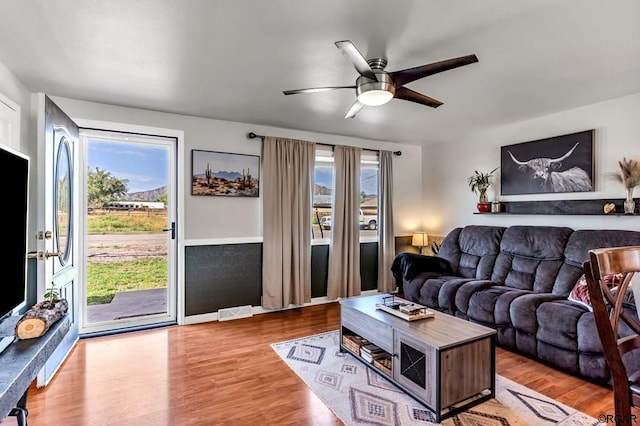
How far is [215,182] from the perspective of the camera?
3.93 m

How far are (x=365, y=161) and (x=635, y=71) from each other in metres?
2.97

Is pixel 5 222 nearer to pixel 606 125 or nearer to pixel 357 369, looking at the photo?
pixel 357 369

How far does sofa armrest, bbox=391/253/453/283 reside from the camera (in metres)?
4.02

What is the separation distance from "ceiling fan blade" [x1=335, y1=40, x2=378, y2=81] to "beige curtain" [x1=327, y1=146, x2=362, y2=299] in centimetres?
242

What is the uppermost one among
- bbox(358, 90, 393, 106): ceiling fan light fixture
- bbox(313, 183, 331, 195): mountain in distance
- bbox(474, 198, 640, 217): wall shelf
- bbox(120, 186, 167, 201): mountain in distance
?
bbox(358, 90, 393, 106): ceiling fan light fixture

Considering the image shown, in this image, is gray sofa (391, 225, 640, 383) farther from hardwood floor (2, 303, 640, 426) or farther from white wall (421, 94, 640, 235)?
white wall (421, 94, 640, 235)

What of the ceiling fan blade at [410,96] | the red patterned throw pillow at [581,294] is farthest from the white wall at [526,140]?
the ceiling fan blade at [410,96]

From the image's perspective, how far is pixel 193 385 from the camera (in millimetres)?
2443

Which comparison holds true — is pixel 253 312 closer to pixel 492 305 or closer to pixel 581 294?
pixel 492 305

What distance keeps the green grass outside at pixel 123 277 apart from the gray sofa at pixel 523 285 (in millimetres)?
2864

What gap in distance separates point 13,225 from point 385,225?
13.5ft

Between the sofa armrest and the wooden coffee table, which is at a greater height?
the sofa armrest

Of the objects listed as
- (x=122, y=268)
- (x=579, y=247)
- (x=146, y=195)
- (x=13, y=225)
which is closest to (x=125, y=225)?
(x=146, y=195)

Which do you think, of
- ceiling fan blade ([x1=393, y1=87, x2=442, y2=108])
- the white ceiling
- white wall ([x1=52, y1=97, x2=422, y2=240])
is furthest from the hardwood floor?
the white ceiling
